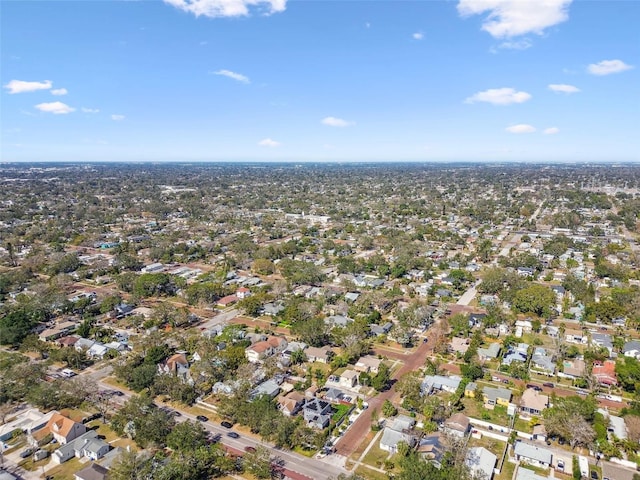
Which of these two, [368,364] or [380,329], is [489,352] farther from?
[368,364]

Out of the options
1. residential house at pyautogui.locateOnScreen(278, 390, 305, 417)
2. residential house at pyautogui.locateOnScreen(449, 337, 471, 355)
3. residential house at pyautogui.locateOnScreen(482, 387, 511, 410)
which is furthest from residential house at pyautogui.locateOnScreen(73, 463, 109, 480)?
residential house at pyautogui.locateOnScreen(449, 337, 471, 355)

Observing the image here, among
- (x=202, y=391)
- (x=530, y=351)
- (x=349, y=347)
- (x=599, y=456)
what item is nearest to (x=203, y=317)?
(x=202, y=391)

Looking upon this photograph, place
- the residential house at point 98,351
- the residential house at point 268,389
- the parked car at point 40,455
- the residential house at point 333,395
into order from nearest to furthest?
the parked car at point 40,455 < the residential house at point 268,389 < the residential house at point 333,395 < the residential house at point 98,351

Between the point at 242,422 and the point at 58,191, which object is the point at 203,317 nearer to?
the point at 242,422

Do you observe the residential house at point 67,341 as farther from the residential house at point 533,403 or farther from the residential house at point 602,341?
the residential house at point 602,341

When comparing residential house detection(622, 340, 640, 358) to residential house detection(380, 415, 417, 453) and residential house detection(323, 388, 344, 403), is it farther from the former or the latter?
residential house detection(323, 388, 344, 403)

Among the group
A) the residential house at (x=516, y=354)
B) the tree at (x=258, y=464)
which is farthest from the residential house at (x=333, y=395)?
the residential house at (x=516, y=354)
